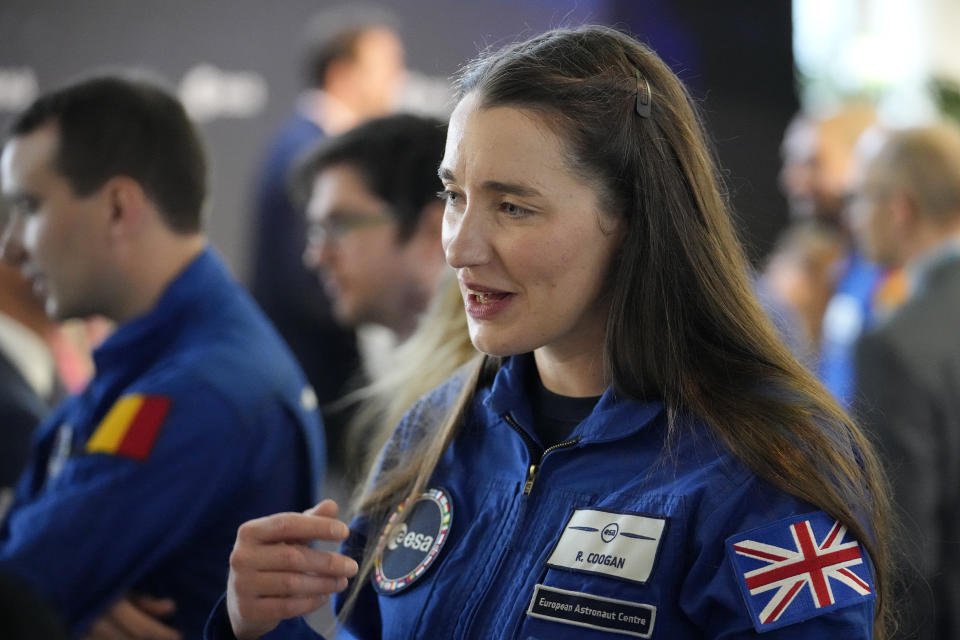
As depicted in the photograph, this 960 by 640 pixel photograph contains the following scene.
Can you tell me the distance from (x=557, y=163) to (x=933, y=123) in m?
2.64

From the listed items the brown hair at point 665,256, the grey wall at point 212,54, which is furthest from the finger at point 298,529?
the grey wall at point 212,54

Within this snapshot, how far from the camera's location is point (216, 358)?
216 cm

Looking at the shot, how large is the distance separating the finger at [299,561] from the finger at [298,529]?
14mm

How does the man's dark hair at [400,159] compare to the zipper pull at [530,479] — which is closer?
the zipper pull at [530,479]

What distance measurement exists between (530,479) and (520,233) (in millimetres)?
323

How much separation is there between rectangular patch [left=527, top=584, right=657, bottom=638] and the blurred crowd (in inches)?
19.3

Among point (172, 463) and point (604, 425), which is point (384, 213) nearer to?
point (172, 463)

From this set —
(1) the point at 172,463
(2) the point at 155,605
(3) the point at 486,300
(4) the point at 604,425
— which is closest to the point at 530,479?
(4) the point at 604,425

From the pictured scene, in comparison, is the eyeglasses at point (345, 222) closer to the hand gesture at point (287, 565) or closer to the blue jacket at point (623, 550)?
the blue jacket at point (623, 550)

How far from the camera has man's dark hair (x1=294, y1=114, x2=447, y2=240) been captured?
9.23ft

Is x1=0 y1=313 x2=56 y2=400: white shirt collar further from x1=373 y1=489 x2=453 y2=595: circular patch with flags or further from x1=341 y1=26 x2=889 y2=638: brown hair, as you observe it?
x1=341 y1=26 x2=889 y2=638: brown hair

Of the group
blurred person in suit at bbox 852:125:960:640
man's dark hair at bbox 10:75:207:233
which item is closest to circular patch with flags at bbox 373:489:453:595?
man's dark hair at bbox 10:75:207:233

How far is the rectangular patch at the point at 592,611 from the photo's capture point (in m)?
1.34

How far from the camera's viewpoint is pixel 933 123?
368 cm
